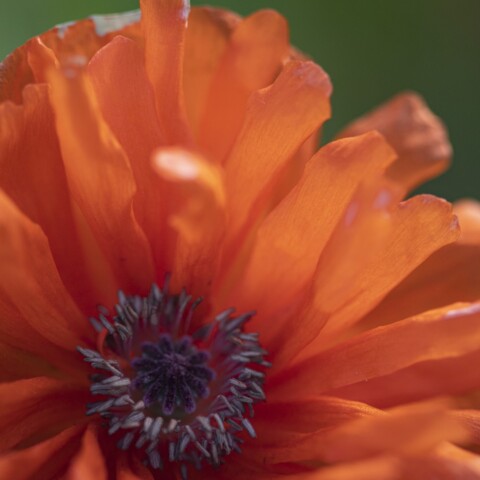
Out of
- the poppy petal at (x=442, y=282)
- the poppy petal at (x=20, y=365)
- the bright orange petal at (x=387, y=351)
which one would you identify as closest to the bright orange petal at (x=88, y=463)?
the poppy petal at (x=20, y=365)

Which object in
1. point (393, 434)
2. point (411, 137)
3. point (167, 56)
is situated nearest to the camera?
point (393, 434)

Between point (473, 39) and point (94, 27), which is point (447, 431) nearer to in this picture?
A: point (94, 27)

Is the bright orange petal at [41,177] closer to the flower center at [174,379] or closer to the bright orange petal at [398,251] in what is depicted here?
the flower center at [174,379]

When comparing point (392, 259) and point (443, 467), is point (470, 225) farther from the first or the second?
point (443, 467)

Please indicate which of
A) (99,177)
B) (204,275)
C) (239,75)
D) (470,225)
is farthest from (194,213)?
(470,225)

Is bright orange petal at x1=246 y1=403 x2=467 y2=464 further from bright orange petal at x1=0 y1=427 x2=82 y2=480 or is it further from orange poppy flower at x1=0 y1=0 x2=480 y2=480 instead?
bright orange petal at x1=0 y1=427 x2=82 y2=480

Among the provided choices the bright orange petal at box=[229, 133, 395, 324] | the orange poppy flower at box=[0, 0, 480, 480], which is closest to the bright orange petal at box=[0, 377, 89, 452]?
the orange poppy flower at box=[0, 0, 480, 480]
